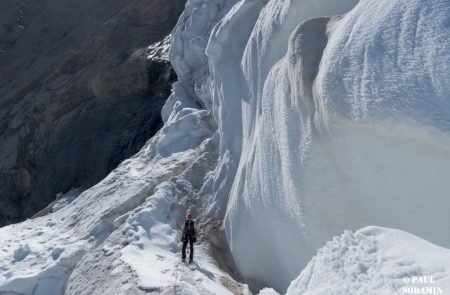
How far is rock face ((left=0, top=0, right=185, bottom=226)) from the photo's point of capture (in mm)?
22734

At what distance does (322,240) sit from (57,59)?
25705 mm

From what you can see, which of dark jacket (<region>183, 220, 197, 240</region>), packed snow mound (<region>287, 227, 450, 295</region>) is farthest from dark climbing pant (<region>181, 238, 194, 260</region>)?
packed snow mound (<region>287, 227, 450, 295</region>)

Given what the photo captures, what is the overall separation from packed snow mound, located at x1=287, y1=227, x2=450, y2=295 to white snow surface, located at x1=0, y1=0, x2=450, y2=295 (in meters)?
0.02

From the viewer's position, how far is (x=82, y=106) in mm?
25578

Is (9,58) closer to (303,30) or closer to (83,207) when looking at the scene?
(83,207)

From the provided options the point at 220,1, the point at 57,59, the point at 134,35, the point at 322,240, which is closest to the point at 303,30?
the point at 322,240

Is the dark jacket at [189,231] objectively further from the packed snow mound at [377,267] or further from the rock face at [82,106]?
the rock face at [82,106]

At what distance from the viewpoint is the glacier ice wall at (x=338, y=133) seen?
23.0 feet

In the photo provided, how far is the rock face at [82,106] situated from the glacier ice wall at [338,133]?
37.7 ft

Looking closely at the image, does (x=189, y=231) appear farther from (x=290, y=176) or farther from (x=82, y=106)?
(x=82, y=106)

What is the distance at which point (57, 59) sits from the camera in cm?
3134

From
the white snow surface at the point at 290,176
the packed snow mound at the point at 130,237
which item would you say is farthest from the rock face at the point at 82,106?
the white snow surface at the point at 290,176

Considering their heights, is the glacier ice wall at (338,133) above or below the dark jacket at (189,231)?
above

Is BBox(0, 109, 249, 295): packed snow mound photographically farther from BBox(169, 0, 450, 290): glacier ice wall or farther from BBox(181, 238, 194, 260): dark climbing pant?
BBox(169, 0, 450, 290): glacier ice wall
